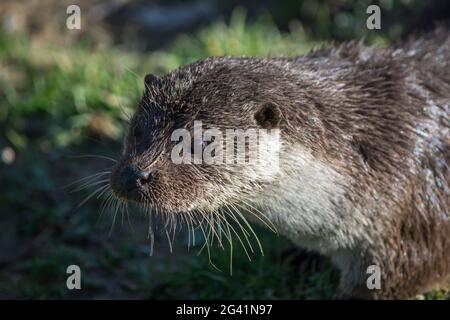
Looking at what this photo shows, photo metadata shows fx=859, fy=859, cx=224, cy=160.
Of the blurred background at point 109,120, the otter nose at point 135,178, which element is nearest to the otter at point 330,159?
the otter nose at point 135,178

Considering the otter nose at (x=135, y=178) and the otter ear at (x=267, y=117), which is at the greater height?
the otter ear at (x=267, y=117)

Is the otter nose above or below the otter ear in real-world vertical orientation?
below

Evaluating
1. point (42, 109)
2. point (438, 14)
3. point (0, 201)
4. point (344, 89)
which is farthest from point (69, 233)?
point (438, 14)

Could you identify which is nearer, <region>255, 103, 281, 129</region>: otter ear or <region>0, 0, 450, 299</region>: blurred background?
<region>255, 103, 281, 129</region>: otter ear

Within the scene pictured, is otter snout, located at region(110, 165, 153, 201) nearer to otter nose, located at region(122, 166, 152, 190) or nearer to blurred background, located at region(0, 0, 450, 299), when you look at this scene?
otter nose, located at region(122, 166, 152, 190)

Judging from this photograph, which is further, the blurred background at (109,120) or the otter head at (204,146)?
the blurred background at (109,120)

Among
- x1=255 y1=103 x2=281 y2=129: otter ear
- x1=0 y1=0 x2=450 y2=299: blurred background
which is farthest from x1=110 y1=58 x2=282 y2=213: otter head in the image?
x1=0 y1=0 x2=450 y2=299: blurred background

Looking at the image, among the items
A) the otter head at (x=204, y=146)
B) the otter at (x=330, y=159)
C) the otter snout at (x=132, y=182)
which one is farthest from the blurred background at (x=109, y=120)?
the otter snout at (x=132, y=182)

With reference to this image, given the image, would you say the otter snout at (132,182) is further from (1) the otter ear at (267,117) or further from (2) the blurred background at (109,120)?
(2) the blurred background at (109,120)
